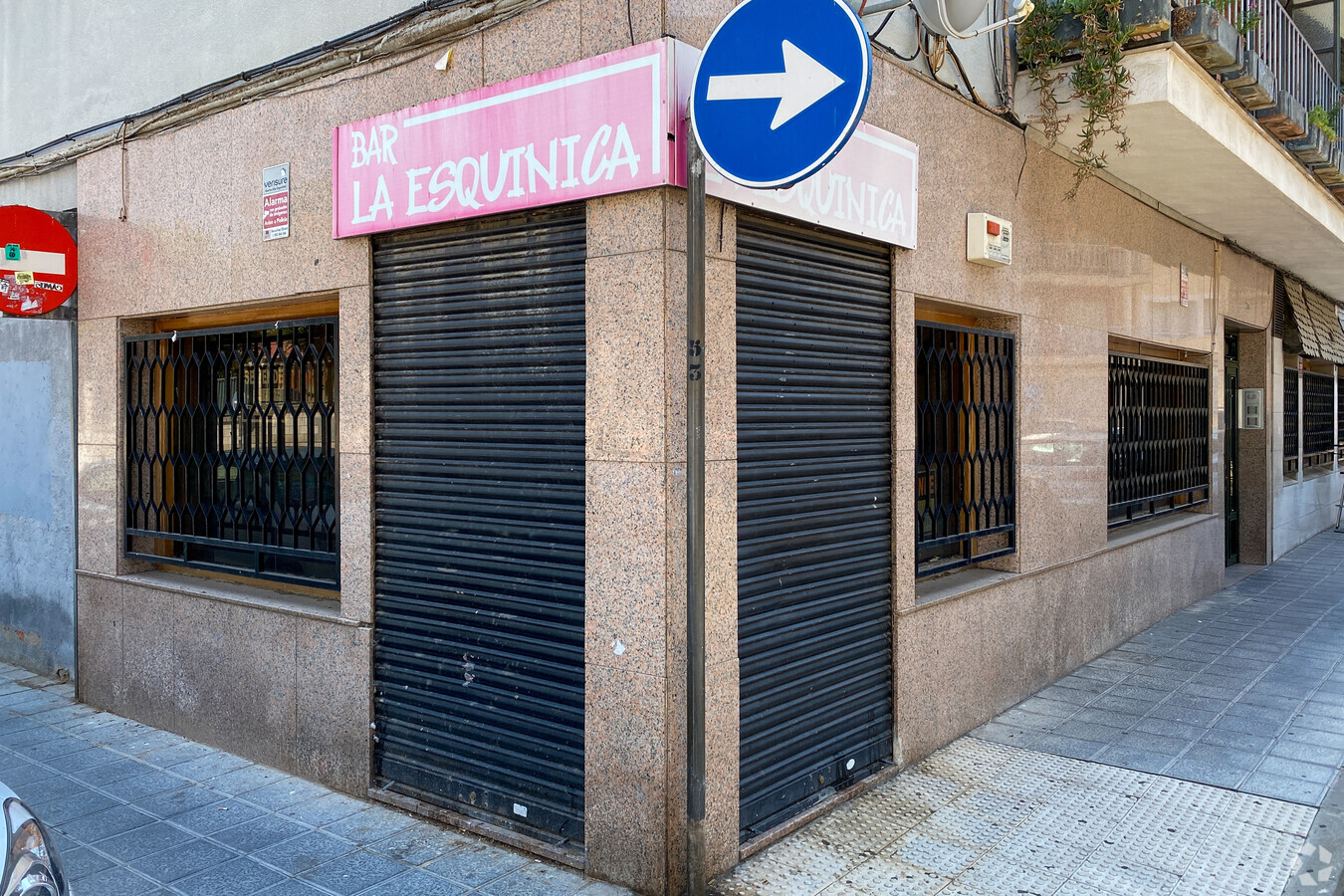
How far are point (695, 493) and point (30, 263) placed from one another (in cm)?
553

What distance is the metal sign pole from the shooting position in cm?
362

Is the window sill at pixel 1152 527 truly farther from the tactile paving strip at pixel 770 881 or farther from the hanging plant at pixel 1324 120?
the tactile paving strip at pixel 770 881

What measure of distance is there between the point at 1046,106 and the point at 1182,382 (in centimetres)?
494

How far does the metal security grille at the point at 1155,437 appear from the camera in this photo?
8.66 meters

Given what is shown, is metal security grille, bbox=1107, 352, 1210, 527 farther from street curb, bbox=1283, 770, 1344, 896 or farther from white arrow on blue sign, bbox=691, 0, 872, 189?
white arrow on blue sign, bbox=691, 0, 872, 189

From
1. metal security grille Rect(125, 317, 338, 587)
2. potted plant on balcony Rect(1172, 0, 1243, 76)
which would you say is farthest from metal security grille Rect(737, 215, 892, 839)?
A: potted plant on balcony Rect(1172, 0, 1243, 76)

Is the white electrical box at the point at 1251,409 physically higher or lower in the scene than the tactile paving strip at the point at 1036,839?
higher

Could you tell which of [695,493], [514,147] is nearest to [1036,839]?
[695,493]

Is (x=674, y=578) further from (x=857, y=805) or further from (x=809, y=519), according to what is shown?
(x=857, y=805)

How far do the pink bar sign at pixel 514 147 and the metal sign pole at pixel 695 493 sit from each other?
0.29 m

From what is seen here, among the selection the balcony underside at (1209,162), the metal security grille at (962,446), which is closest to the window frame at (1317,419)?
the balcony underside at (1209,162)

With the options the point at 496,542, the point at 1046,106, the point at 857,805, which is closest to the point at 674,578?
the point at 496,542

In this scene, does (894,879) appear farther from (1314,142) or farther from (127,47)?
(1314,142)

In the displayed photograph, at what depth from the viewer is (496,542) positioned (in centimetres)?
461
